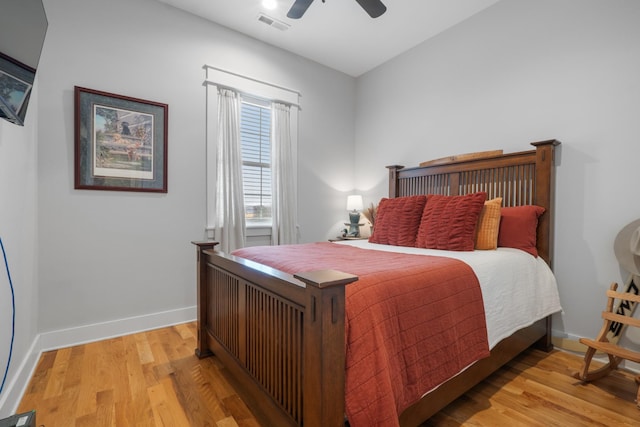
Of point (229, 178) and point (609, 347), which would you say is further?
point (229, 178)

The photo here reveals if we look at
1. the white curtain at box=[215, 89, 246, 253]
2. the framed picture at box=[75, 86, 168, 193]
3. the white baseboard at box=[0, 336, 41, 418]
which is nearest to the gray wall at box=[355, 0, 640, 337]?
the white curtain at box=[215, 89, 246, 253]

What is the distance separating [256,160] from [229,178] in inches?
17.1

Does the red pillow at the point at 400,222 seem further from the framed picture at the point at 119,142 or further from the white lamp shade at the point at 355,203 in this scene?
the framed picture at the point at 119,142

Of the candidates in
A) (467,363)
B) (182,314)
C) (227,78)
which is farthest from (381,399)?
(227,78)

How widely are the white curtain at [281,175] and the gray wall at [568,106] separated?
5.51ft

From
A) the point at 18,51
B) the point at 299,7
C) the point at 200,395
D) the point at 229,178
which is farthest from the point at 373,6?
the point at 200,395

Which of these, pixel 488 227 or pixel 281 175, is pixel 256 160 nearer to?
pixel 281 175

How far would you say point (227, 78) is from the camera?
304 cm

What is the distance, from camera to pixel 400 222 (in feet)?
8.46

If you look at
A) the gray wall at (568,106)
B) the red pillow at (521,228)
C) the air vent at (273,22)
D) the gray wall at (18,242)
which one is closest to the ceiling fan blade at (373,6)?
the air vent at (273,22)

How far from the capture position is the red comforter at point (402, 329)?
1020 mm

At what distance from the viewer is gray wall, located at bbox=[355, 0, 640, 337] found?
6.68 feet

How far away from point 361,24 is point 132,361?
11.5 ft

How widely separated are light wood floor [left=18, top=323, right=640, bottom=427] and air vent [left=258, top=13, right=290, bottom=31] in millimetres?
3005
